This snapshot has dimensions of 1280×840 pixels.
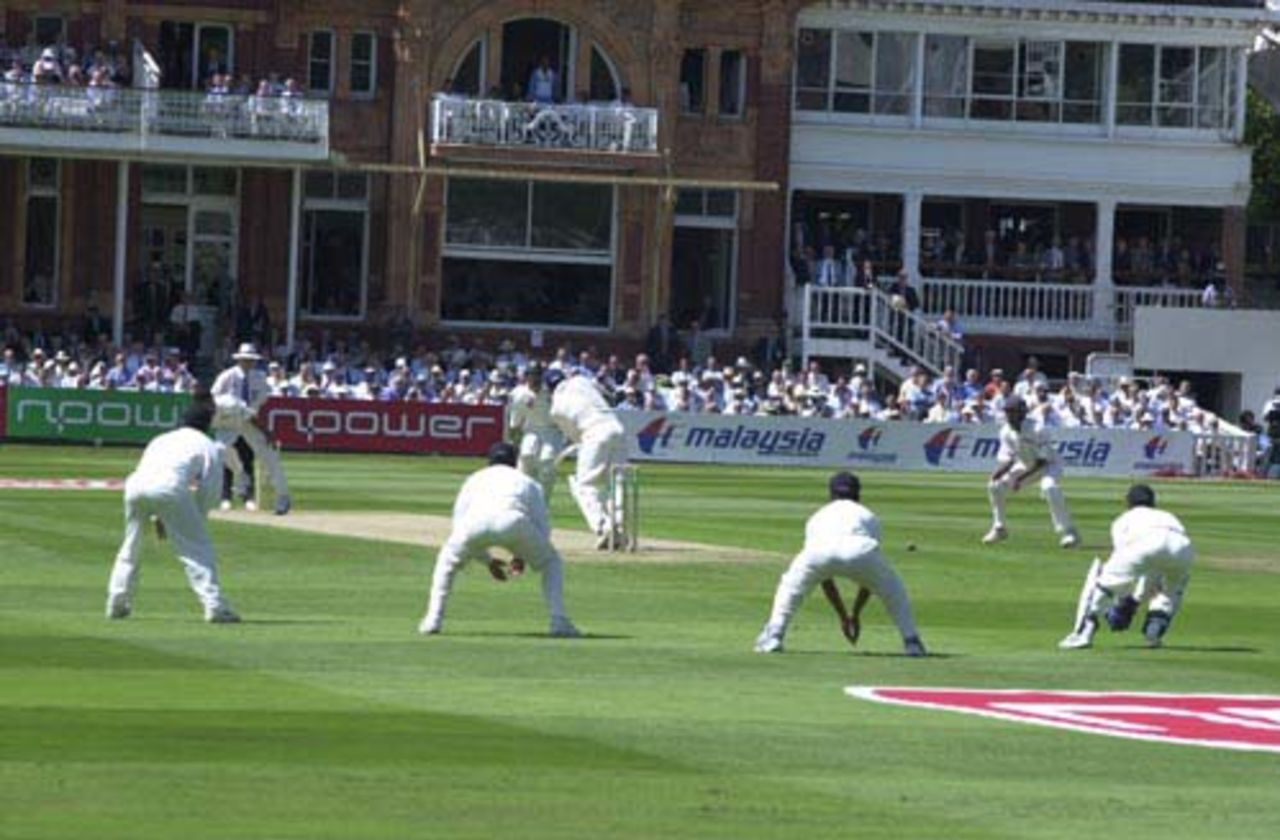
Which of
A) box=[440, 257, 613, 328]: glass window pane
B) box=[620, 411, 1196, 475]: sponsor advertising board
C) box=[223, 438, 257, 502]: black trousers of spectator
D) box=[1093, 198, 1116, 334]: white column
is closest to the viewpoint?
box=[223, 438, 257, 502]: black trousers of spectator

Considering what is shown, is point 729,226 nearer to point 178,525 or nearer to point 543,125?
point 543,125

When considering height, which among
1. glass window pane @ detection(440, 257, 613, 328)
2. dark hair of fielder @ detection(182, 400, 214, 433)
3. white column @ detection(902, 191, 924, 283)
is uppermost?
white column @ detection(902, 191, 924, 283)

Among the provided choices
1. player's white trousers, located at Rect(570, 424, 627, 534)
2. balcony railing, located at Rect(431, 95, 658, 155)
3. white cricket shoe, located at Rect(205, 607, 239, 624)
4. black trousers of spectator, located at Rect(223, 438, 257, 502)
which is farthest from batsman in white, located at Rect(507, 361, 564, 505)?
balcony railing, located at Rect(431, 95, 658, 155)

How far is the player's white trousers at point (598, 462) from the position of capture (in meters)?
32.2

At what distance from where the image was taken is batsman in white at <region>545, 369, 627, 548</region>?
32.2m

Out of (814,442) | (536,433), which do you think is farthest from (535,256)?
(536,433)

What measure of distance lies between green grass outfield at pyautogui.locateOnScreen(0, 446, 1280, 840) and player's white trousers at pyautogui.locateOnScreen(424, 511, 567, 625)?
0.49 meters

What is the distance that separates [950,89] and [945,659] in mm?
51450

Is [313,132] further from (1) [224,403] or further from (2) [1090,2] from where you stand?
(1) [224,403]

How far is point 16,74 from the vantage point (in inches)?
2485

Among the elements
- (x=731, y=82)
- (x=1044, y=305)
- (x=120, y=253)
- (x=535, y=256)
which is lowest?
(x=1044, y=305)

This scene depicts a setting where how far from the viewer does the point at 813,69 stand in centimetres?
7231

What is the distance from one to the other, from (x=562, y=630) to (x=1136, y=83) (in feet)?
174

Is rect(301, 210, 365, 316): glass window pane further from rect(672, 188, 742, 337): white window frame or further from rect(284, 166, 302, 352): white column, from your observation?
rect(672, 188, 742, 337): white window frame
